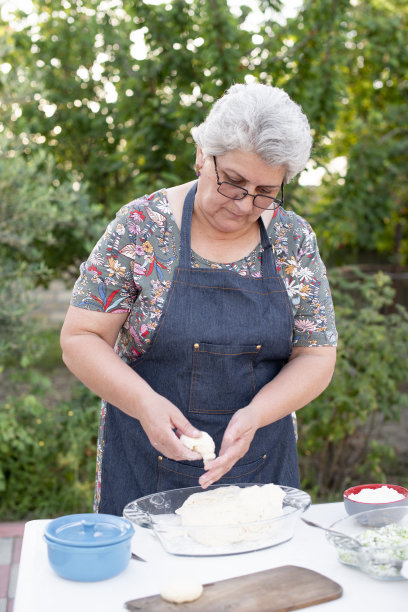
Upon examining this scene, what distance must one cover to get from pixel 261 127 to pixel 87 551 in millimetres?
1107

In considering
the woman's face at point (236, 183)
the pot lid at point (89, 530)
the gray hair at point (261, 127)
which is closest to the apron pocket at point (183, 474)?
the pot lid at point (89, 530)

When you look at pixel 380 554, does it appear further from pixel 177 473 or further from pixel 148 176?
pixel 148 176

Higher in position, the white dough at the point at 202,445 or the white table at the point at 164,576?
the white dough at the point at 202,445

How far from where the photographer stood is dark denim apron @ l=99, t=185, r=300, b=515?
2.02 m

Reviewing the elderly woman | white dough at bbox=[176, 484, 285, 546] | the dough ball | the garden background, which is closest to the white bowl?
white dough at bbox=[176, 484, 285, 546]

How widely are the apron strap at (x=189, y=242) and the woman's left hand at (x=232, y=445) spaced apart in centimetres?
45

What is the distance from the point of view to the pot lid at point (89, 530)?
1.52 m

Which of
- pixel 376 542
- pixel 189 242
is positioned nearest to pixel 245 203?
pixel 189 242

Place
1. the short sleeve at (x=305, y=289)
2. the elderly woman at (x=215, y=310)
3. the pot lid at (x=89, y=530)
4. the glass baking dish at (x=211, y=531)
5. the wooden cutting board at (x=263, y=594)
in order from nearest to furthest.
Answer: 1. the wooden cutting board at (x=263, y=594)
2. the pot lid at (x=89, y=530)
3. the glass baking dish at (x=211, y=531)
4. the elderly woman at (x=215, y=310)
5. the short sleeve at (x=305, y=289)

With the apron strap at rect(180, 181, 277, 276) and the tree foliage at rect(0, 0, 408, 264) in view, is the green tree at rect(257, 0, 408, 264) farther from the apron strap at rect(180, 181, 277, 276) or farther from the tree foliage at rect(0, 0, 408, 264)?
the apron strap at rect(180, 181, 277, 276)

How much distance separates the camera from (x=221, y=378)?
205cm

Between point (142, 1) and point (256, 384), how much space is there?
3047 millimetres

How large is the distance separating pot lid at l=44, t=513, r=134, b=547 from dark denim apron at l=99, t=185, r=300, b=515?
0.45 m

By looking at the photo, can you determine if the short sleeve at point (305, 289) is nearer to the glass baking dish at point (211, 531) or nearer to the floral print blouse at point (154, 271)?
the floral print blouse at point (154, 271)
